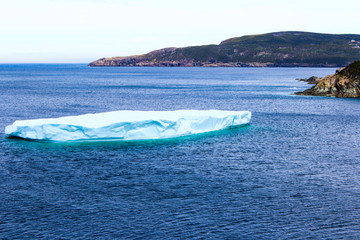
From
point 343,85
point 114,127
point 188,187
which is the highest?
point 343,85

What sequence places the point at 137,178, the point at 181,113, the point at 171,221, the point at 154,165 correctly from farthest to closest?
the point at 181,113
the point at 154,165
the point at 137,178
the point at 171,221

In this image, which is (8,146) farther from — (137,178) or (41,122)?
(137,178)

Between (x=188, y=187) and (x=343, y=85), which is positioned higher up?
(x=343, y=85)

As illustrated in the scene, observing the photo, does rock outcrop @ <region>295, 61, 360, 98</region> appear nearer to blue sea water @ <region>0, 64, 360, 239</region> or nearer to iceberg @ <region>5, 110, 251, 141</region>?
blue sea water @ <region>0, 64, 360, 239</region>

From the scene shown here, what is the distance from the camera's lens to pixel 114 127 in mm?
27578

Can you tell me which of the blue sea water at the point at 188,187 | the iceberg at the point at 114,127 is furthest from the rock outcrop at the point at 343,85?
the iceberg at the point at 114,127

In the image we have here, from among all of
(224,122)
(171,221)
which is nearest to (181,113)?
(224,122)

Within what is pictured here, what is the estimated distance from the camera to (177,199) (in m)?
16.8

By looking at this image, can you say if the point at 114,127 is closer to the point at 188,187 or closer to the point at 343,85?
the point at 188,187

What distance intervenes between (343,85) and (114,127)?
43.4 meters

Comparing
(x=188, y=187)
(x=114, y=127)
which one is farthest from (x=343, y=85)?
(x=188, y=187)

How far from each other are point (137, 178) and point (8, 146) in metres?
10.8

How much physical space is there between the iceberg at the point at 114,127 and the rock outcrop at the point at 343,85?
117 feet

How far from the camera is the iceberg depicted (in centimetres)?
2714
